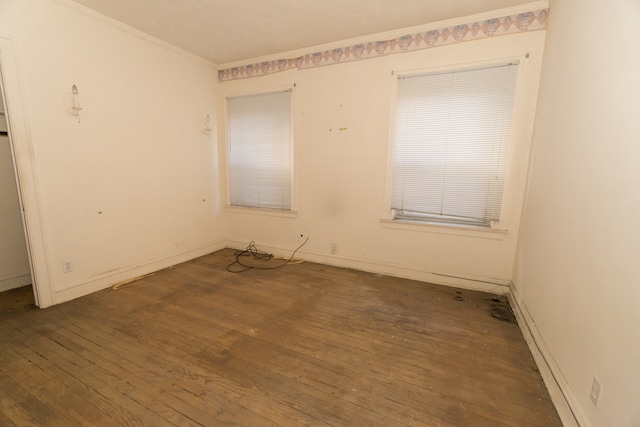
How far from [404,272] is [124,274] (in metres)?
3.36

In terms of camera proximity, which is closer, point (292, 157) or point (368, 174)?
point (368, 174)

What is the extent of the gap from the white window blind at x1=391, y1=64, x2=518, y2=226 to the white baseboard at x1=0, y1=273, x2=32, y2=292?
14.4 feet

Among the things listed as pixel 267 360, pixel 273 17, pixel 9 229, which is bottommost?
pixel 267 360

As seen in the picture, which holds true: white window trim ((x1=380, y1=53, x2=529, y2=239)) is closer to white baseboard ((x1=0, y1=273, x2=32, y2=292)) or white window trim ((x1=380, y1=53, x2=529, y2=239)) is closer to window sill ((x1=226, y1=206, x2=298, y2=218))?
window sill ((x1=226, y1=206, x2=298, y2=218))

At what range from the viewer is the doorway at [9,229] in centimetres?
290

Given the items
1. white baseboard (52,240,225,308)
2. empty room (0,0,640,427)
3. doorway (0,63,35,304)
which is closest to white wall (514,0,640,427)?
empty room (0,0,640,427)

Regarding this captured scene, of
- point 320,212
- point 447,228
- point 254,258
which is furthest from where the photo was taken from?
point 254,258

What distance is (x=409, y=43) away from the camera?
10.0 ft

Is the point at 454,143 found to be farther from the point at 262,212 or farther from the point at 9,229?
the point at 9,229

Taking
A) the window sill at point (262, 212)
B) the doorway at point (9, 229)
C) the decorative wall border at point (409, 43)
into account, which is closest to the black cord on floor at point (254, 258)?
the window sill at point (262, 212)

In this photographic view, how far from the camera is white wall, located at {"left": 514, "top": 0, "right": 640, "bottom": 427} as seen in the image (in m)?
1.16

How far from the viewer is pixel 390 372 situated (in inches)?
71.9

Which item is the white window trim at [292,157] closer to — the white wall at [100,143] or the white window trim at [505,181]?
the white wall at [100,143]

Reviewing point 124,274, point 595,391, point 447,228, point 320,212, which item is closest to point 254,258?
point 320,212
